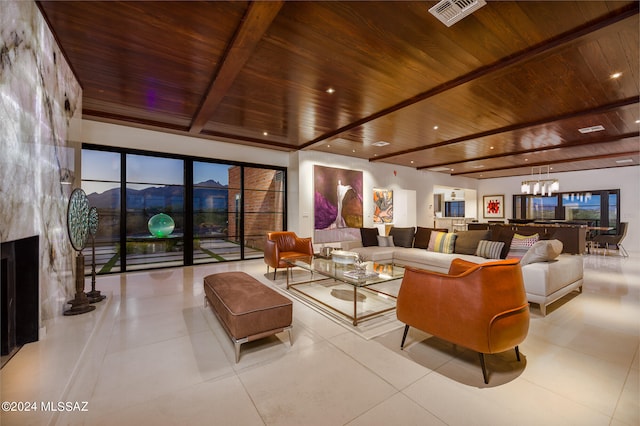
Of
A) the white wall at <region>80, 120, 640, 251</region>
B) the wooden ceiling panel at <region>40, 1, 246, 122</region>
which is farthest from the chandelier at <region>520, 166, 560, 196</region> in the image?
the wooden ceiling panel at <region>40, 1, 246, 122</region>

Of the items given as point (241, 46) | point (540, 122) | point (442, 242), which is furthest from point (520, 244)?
point (241, 46)

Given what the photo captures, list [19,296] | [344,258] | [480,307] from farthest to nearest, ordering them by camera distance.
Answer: [344,258], [19,296], [480,307]

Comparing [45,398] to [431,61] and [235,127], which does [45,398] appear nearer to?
[431,61]

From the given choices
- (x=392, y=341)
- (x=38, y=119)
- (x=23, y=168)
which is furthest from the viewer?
(x=392, y=341)

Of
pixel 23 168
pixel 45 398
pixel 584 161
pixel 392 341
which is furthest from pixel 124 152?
pixel 584 161

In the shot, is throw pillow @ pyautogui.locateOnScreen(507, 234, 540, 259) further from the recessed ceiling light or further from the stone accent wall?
the stone accent wall

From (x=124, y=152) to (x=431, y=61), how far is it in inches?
224

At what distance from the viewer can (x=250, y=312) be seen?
2.27 meters

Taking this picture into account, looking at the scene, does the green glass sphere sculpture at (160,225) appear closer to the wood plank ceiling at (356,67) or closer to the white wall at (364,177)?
the white wall at (364,177)

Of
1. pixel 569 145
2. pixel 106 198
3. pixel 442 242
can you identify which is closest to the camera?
pixel 106 198

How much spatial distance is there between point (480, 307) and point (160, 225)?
5.75 meters

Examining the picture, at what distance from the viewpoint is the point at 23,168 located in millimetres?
1987

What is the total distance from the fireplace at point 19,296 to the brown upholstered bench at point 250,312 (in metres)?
1.43

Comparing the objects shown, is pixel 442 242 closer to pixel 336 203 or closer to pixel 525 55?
pixel 336 203
